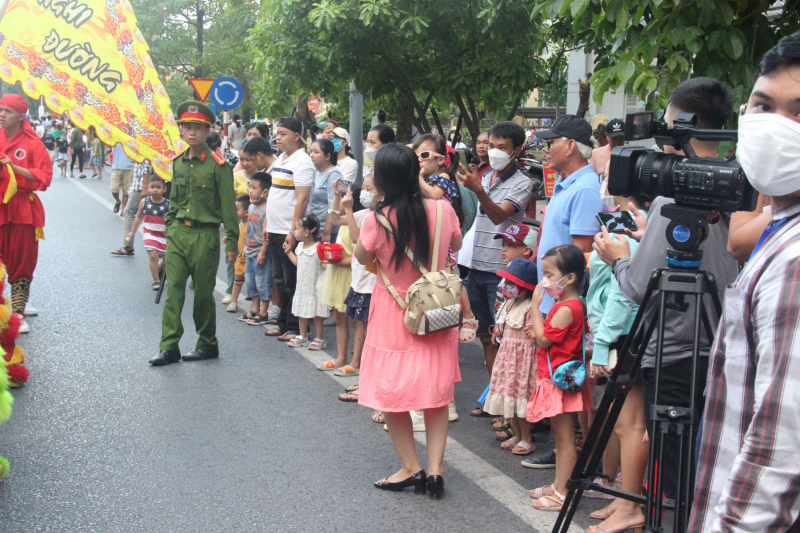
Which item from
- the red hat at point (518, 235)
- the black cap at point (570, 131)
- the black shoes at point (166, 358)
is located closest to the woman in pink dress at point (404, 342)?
the black cap at point (570, 131)

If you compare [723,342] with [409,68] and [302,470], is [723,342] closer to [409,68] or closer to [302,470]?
[302,470]

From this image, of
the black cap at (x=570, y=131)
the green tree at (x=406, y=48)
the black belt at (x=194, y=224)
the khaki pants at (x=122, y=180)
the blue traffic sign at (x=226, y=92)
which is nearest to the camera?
the black cap at (x=570, y=131)

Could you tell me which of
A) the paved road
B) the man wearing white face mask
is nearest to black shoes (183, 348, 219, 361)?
the paved road

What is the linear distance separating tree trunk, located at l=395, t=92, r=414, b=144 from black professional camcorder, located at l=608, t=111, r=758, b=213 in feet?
30.2

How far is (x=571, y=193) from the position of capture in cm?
428

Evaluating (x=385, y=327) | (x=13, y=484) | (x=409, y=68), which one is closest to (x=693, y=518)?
(x=385, y=327)

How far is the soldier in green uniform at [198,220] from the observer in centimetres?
661

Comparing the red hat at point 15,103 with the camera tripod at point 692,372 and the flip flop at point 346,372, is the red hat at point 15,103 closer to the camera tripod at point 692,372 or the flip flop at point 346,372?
the flip flop at point 346,372

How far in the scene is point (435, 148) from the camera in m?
5.22

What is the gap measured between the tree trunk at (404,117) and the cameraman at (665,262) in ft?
28.6

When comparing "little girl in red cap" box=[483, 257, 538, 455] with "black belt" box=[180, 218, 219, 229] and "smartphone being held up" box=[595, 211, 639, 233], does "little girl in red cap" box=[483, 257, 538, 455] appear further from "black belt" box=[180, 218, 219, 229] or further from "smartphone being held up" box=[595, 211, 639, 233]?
"black belt" box=[180, 218, 219, 229]

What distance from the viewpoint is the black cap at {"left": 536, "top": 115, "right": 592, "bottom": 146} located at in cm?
441

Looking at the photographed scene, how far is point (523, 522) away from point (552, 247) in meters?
1.41

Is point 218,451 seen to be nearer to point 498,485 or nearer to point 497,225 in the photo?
point 498,485
